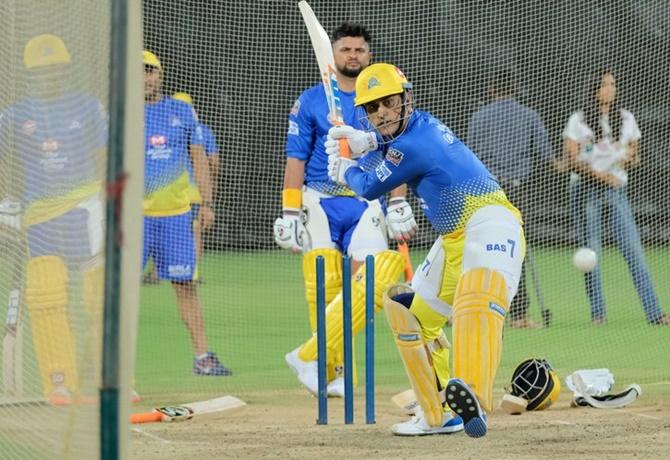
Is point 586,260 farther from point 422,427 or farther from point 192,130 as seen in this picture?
point 422,427

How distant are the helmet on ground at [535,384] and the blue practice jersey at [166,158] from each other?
113 inches

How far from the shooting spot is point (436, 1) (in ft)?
35.9

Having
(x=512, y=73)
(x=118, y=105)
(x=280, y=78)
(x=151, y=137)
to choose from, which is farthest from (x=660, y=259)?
(x=118, y=105)

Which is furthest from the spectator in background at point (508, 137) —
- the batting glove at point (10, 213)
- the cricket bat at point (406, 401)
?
the batting glove at point (10, 213)

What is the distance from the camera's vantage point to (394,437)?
7.31 m

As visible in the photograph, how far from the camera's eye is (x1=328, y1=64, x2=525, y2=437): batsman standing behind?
674 cm

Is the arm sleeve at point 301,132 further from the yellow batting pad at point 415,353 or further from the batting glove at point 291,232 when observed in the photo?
the yellow batting pad at point 415,353

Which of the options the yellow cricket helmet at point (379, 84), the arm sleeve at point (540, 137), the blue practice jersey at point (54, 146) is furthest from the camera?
the arm sleeve at point (540, 137)

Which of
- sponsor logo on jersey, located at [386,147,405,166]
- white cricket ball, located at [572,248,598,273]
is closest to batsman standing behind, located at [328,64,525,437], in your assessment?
sponsor logo on jersey, located at [386,147,405,166]

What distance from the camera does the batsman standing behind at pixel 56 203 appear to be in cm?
528

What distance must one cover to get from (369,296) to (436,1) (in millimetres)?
3669

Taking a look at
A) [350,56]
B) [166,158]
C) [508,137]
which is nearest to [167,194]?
[166,158]

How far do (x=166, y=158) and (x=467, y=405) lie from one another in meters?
3.97

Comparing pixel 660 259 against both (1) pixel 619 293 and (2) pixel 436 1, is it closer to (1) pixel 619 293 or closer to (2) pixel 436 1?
(1) pixel 619 293
